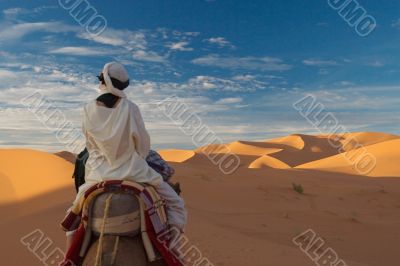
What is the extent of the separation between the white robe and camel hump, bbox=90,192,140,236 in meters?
0.17

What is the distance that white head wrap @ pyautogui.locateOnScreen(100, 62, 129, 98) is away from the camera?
3.81 meters

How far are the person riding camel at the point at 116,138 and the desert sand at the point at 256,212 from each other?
5068 millimetres

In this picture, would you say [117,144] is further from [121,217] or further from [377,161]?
[377,161]

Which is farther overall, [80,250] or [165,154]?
[165,154]

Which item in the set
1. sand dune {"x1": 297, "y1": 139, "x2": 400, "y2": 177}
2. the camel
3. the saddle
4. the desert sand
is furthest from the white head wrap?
sand dune {"x1": 297, "y1": 139, "x2": 400, "y2": 177}

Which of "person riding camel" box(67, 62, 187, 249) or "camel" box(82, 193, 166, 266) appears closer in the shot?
"camel" box(82, 193, 166, 266)

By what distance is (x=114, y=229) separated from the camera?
360 cm

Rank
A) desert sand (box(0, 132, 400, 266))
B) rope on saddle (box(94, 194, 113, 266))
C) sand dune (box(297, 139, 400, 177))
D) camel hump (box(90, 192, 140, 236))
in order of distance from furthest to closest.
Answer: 1. sand dune (box(297, 139, 400, 177))
2. desert sand (box(0, 132, 400, 266))
3. camel hump (box(90, 192, 140, 236))
4. rope on saddle (box(94, 194, 113, 266))

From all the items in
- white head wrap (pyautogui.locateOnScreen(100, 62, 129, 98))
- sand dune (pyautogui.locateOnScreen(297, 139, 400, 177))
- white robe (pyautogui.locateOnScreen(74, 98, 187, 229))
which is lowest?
white robe (pyautogui.locateOnScreen(74, 98, 187, 229))

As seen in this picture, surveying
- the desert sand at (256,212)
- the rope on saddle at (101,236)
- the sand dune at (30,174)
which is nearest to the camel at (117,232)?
the rope on saddle at (101,236)

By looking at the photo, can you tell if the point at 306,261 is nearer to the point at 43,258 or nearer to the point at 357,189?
the point at 43,258

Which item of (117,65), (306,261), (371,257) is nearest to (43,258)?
(306,261)

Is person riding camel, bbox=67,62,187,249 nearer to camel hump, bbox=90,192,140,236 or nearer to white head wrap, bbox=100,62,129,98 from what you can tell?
white head wrap, bbox=100,62,129,98

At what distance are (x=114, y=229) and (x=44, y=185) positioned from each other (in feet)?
51.2
